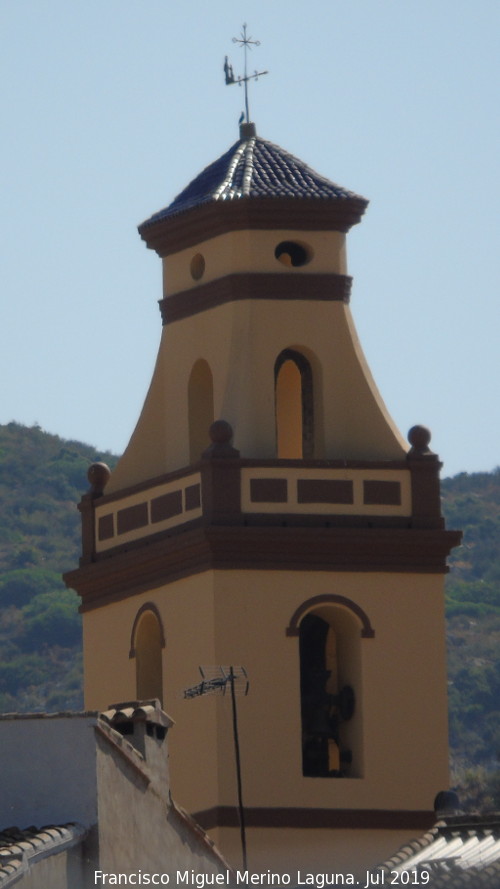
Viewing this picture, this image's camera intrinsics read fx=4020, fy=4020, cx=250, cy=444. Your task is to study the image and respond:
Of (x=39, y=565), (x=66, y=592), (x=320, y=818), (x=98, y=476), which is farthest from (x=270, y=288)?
(x=39, y=565)

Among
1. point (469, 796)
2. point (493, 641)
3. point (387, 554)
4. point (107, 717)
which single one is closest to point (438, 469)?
point (387, 554)

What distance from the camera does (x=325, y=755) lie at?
167ft

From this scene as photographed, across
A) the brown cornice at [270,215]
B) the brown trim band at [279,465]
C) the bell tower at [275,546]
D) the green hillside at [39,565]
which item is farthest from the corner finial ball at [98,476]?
the green hillside at [39,565]

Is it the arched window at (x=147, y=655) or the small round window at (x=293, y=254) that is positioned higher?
the small round window at (x=293, y=254)

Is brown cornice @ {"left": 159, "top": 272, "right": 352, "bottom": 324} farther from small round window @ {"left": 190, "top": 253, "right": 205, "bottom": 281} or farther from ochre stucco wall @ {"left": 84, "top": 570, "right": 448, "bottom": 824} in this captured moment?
ochre stucco wall @ {"left": 84, "top": 570, "right": 448, "bottom": 824}

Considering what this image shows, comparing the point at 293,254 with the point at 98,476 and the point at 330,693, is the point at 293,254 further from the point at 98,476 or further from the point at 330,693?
the point at 330,693

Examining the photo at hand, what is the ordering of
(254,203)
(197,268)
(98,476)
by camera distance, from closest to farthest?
(254,203) < (197,268) < (98,476)

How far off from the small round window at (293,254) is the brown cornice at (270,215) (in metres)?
0.26

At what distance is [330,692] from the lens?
50938mm

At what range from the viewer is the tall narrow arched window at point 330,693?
50.6 metres

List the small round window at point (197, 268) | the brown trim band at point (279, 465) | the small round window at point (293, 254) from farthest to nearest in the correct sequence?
the small round window at point (197, 268) → the small round window at point (293, 254) → the brown trim band at point (279, 465)

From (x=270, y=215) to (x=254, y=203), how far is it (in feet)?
0.89

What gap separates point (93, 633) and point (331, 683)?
370 centimetres

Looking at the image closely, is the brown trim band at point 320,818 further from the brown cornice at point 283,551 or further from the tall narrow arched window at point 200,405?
the tall narrow arched window at point 200,405
